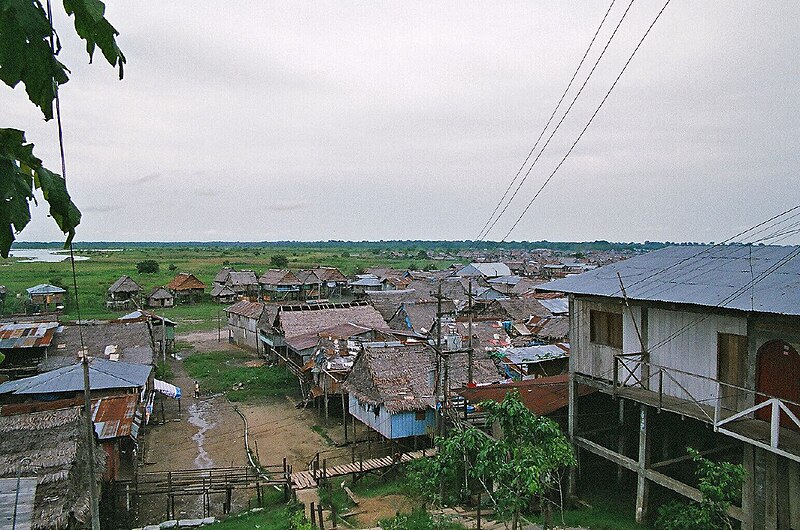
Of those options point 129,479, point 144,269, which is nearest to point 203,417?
point 129,479

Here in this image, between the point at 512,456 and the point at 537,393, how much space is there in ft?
23.8

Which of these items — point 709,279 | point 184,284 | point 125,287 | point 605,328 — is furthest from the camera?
point 184,284

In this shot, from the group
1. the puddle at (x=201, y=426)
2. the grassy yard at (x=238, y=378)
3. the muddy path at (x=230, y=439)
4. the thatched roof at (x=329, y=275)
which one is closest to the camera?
the muddy path at (x=230, y=439)

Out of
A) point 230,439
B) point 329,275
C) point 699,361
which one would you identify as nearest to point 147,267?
point 329,275

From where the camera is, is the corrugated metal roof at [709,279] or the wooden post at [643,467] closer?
the corrugated metal roof at [709,279]

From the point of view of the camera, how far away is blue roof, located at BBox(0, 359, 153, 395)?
22.5 meters

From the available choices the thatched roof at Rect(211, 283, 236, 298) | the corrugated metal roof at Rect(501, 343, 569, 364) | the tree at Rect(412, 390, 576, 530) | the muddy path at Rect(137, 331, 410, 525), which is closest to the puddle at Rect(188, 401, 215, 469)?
the muddy path at Rect(137, 331, 410, 525)

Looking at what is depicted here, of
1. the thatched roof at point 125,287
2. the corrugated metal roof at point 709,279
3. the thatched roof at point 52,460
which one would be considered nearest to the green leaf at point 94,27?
the corrugated metal roof at point 709,279

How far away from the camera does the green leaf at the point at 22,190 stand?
189cm

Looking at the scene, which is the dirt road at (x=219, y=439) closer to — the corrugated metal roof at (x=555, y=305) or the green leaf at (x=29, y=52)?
the green leaf at (x=29, y=52)

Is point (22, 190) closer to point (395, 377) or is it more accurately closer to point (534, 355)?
point (395, 377)

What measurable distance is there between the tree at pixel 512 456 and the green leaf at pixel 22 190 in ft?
34.5

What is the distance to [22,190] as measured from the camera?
193 centimetres

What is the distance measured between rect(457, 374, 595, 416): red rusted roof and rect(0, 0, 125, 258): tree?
54.8ft
